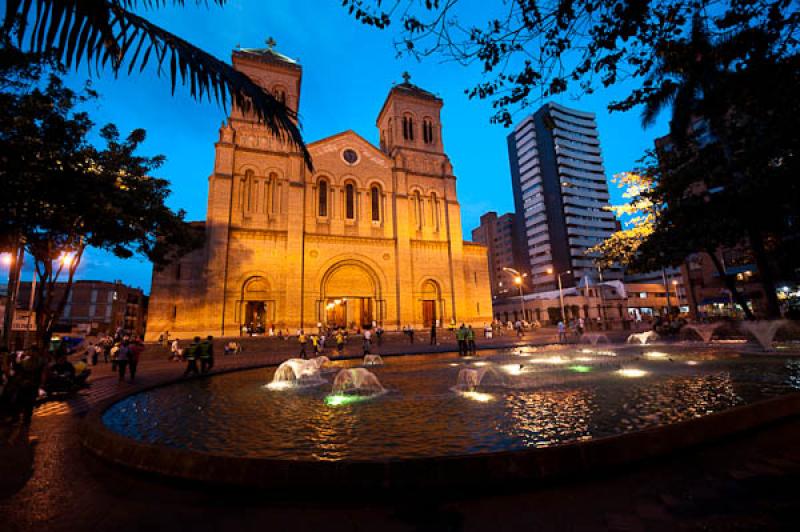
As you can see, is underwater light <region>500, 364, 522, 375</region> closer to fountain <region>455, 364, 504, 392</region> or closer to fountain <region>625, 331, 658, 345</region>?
fountain <region>455, 364, 504, 392</region>

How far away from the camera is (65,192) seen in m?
6.04

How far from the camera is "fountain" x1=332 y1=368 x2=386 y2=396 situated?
7281 mm

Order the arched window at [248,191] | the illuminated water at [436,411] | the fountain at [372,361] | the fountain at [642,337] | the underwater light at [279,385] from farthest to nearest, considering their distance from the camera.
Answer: the arched window at [248,191] < the fountain at [642,337] < the fountain at [372,361] < the underwater light at [279,385] < the illuminated water at [436,411]

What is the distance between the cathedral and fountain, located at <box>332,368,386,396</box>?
15.8 metres

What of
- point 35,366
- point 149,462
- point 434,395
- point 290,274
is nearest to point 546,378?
point 434,395

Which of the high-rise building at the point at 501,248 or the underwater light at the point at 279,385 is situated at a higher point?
the high-rise building at the point at 501,248

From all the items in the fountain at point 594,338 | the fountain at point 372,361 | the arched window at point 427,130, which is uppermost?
the arched window at point 427,130

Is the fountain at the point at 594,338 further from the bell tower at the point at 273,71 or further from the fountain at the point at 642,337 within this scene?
the bell tower at the point at 273,71

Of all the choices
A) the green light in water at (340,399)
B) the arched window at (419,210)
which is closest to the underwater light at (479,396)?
the green light in water at (340,399)

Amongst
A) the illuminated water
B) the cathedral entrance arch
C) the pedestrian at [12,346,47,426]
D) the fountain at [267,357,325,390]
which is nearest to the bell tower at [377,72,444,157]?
the cathedral entrance arch

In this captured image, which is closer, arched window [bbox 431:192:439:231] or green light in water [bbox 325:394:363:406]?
green light in water [bbox 325:394:363:406]

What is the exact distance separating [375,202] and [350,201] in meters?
2.23

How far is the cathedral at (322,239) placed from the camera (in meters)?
24.6

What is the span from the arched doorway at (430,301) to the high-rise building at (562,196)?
47.4m
